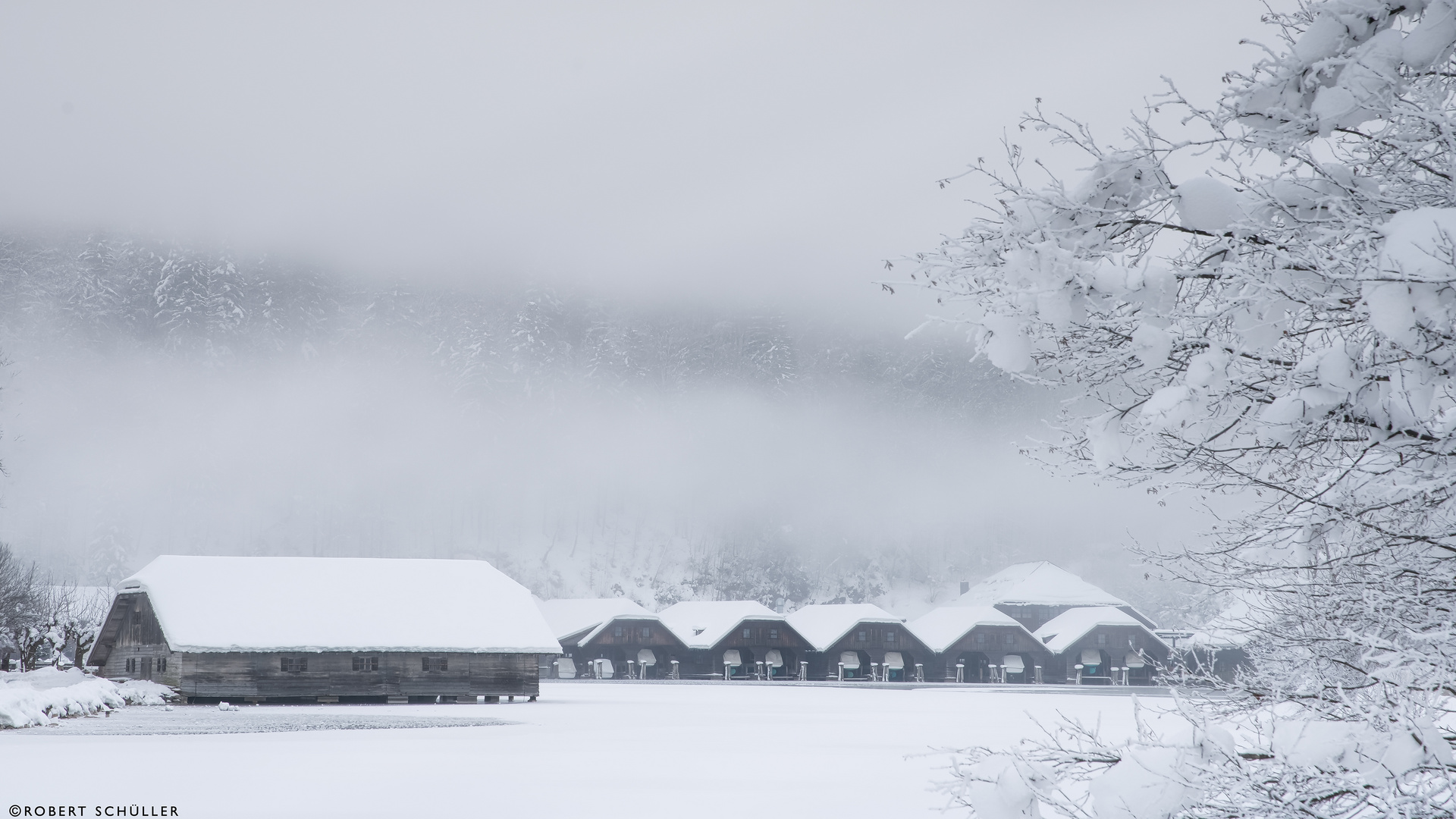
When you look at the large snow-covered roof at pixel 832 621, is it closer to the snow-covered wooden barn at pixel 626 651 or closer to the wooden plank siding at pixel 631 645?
the wooden plank siding at pixel 631 645

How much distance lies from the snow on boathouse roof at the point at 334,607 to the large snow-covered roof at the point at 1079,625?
198ft

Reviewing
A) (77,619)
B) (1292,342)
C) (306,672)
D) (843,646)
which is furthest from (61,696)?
(843,646)

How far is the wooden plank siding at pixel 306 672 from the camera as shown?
47.6 m

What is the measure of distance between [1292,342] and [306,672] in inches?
1955

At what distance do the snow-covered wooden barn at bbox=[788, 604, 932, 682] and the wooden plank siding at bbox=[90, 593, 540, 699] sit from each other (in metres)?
50.1

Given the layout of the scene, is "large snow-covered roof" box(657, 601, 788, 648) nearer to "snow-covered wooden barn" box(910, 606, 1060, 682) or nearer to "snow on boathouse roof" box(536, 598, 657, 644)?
"snow on boathouse roof" box(536, 598, 657, 644)

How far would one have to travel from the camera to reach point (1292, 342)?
477 cm

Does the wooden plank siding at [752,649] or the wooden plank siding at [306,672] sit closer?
the wooden plank siding at [306,672]


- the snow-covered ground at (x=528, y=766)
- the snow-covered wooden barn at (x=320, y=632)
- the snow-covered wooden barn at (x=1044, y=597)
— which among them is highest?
the snow-covered wooden barn at (x=1044, y=597)

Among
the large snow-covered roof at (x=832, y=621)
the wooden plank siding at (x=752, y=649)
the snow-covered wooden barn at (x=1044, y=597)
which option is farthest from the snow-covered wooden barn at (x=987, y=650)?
the snow-covered wooden barn at (x=1044, y=597)

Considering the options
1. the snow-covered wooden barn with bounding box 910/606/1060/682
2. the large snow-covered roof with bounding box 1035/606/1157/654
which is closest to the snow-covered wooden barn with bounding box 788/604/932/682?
the snow-covered wooden barn with bounding box 910/606/1060/682

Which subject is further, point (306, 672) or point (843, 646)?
point (843, 646)

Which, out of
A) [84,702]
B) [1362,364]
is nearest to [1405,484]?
[1362,364]

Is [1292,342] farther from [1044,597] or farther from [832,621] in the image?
[1044,597]
